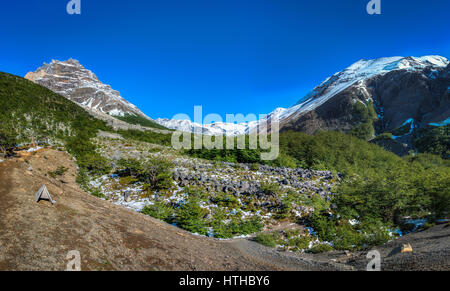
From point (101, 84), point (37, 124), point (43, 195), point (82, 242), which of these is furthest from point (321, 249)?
point (101, 84)

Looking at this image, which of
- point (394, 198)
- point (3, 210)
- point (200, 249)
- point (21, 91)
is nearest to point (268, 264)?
point (200, 249)

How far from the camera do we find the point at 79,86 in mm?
165750

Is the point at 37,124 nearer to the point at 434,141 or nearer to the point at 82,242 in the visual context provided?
the point at 82,242

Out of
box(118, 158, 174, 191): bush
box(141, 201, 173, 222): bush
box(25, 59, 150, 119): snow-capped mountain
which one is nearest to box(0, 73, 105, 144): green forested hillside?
box(118, 158, 174, 191): bush

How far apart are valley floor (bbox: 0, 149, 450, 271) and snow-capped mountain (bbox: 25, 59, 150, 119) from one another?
156156 mm

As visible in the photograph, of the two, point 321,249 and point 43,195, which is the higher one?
point 43,195

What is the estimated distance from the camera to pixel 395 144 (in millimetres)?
55312

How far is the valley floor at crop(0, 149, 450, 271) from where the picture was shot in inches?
186

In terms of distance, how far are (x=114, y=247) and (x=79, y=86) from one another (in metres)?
210

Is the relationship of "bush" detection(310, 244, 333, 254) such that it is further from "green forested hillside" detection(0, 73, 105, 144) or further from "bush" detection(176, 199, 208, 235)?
"green forested hillside" detection(0, 73, 105, 144)

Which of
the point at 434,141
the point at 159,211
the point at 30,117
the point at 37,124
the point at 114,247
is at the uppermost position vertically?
the point at 30,117
